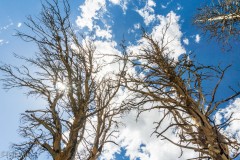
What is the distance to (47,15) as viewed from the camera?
876cm

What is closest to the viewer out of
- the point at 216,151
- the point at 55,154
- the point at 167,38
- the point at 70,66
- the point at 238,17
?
the point at 216,151

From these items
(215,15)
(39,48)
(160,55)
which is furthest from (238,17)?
(39,48)

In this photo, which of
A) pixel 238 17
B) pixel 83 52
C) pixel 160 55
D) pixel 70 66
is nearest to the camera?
pixel 160 55

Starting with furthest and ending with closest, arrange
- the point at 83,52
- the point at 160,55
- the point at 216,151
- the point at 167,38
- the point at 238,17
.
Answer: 1. the point at 83,52
2. the point at 238,17
3. the point at 167,38
4. the point at 160,55
5. the point at 216,151

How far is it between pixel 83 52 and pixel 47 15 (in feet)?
6.17

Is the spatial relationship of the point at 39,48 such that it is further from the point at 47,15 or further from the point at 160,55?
the point at 160,55

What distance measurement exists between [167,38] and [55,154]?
14.4 feet

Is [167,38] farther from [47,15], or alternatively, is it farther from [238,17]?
[47,15]

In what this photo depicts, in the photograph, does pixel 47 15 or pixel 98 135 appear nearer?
pixel 47 15

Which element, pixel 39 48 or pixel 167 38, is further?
pixel 39 48

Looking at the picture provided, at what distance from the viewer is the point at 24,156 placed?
7941 millimetres

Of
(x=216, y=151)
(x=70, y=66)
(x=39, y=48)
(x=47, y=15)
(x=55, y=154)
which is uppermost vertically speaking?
(x=47, y=15)

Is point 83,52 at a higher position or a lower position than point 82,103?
higher

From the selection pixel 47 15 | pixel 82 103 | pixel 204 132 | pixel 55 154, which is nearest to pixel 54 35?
pixel 47 15
